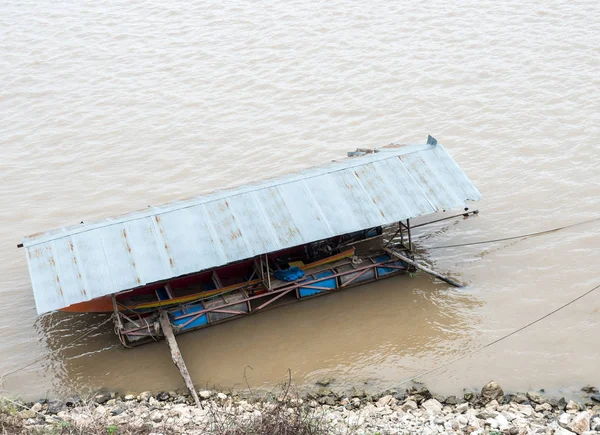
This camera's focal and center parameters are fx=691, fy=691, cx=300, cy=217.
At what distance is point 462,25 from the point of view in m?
27.0

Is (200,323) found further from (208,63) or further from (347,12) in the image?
(347,12)

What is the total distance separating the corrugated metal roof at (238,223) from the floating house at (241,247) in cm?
2

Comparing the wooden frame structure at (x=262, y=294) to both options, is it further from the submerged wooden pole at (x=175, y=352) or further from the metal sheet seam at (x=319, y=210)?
the metal sheet seam at (x=319, y=210)

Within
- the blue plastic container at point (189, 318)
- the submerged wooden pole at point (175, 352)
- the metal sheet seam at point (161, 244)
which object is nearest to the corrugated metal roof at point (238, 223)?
the metal sheet seam at point (161, 244)

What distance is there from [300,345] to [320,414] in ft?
8.96

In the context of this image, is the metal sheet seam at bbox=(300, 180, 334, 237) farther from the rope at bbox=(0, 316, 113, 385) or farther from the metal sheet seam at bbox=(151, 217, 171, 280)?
the rope at bbox=(0, 316, 113, 385)

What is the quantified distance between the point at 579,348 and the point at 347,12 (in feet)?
63.4

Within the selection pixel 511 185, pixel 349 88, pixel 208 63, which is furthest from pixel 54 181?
pixel 511 185

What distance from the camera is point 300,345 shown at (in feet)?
46.1

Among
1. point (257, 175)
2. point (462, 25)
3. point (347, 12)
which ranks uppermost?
point (347, 12)

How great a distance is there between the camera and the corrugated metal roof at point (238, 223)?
1303 cm

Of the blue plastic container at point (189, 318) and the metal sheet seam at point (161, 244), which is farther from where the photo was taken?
the blue plastic container at point (189, 318)

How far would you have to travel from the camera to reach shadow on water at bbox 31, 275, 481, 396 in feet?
43.7

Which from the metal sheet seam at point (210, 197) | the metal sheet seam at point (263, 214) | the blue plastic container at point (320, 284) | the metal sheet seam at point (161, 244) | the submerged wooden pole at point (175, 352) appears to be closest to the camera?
the submerged wooden pole at point (175, 352)
